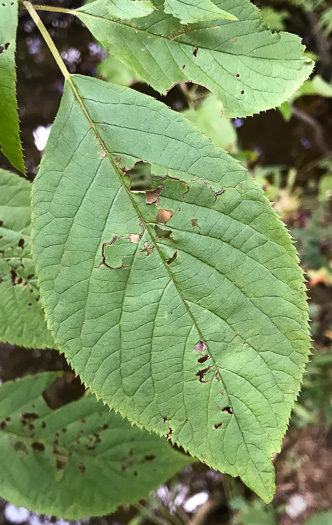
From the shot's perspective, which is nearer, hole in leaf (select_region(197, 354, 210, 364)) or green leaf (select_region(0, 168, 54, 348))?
hole in leaf (select_region(197, 354, 210, 364))

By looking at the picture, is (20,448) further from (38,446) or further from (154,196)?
(154,196)

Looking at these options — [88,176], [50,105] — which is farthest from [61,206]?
[50,105]

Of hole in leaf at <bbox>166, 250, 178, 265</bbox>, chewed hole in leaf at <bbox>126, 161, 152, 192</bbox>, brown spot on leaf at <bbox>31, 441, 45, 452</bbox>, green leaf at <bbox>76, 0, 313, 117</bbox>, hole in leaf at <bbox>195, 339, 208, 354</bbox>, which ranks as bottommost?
→ brown spot on leaf at <bbox>31, 441, 45, 452</bbox>

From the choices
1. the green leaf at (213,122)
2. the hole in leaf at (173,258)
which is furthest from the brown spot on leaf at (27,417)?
the green leaf at (213,122)

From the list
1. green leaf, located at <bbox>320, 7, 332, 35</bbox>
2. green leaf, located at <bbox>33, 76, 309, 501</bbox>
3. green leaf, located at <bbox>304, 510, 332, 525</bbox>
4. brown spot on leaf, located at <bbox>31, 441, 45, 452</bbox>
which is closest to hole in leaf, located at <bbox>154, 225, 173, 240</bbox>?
green leaf, located at <bbox>33, 76, 309, 501</bbox>

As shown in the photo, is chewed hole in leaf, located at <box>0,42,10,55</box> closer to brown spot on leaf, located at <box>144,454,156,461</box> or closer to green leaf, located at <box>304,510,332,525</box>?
brown spot on leaf, located at <box>144,454,156,461</box>

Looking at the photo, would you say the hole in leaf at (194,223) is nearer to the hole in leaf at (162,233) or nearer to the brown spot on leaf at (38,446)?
the hole in leaf at (162,233)

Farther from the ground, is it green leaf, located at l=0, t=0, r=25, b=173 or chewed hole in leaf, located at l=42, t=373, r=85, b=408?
green leaf, located at l=0, t=0, r=25, b=173
